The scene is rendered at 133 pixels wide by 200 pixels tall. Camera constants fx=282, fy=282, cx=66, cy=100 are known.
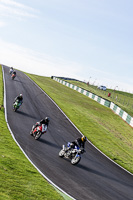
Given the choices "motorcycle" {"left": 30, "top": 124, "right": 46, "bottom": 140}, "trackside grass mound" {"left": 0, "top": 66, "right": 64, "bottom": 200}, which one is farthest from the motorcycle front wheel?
"motorcycle" {"left": 30, "top": 124, "right": 46, "bottom": 140}

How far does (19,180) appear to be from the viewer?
1104cm

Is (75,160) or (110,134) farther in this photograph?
(110,134)

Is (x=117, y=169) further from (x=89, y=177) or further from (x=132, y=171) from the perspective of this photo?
(x=89, y=177)

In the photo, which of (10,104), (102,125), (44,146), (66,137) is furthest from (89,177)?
(102,125)

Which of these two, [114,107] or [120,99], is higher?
[120,99]

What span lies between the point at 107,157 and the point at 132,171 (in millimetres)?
2342

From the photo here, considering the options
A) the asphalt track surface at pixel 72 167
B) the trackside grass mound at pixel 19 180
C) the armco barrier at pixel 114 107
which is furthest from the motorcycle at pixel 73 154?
the armco barrier at pixel 114 107

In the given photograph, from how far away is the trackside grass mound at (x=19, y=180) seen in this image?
954 cm

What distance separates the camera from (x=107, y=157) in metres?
22.6

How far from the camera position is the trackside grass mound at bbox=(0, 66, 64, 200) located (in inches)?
376

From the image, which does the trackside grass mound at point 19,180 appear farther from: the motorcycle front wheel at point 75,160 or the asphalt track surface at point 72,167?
the motorcycle front wheel at point 75,160

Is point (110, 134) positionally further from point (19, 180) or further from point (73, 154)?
point (19, 180)

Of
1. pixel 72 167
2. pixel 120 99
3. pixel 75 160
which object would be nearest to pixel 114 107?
pixel 120 99

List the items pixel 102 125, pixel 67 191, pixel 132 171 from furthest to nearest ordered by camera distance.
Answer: pixel 102 125, pixel 132 171, pixel 67 191
